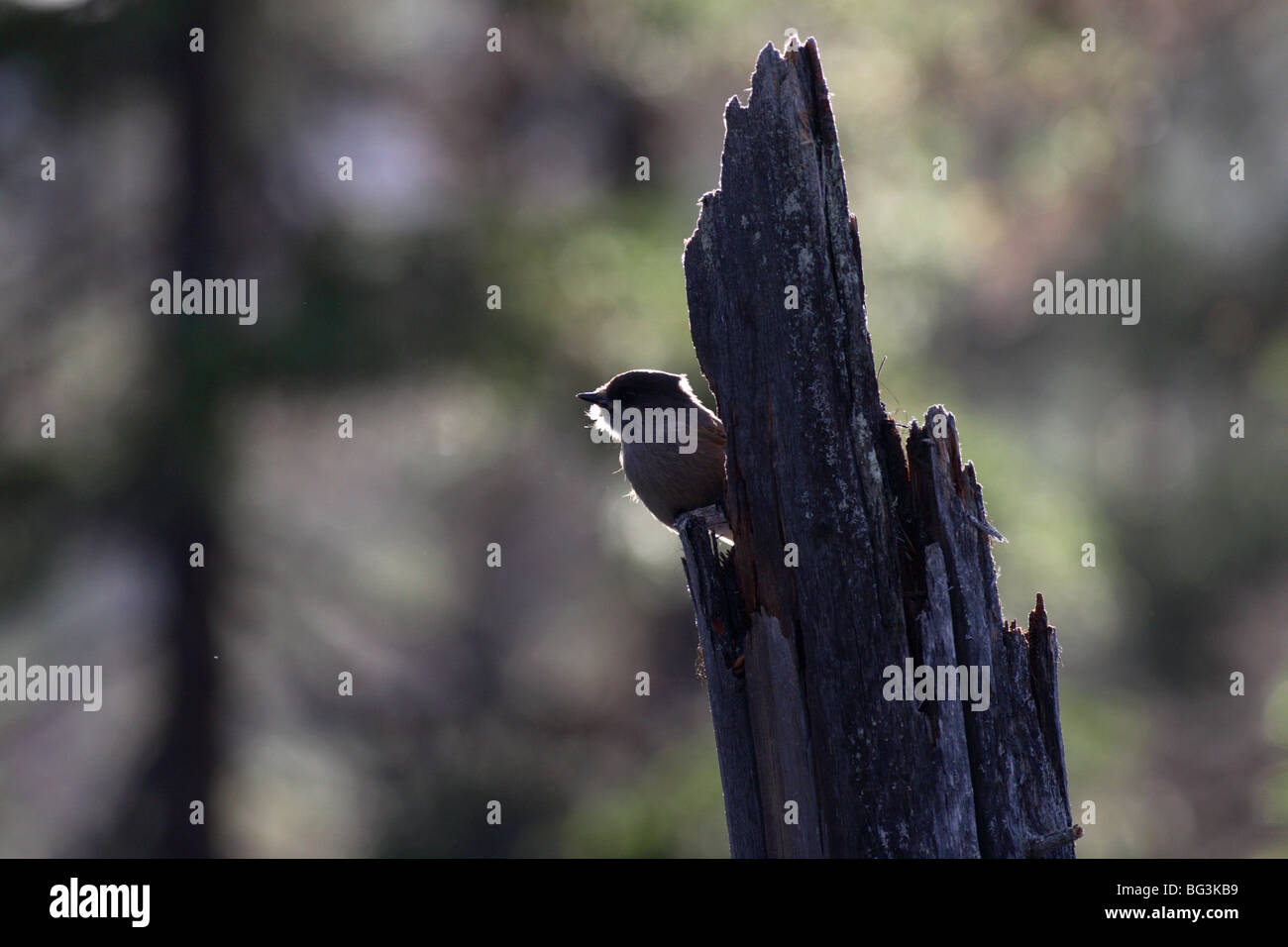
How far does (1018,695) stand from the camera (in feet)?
10.7

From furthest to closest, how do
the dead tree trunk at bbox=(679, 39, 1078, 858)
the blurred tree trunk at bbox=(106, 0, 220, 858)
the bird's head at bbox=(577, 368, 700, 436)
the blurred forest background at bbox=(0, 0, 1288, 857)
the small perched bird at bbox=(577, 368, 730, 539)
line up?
the blurred tree trunk at bbox=(106, 0, 220, 858) → the blurred forest background at bbox=(0, 0, 1288, 857) → the bird's head at bbox=(577, 368, 700, 436) → the small perched bird at bbox=(577, 368, 730, 539) → the dead tree trunk at bbox=(679, 39, 1078, 858)

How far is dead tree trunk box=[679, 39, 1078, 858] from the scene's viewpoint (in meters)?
3.15

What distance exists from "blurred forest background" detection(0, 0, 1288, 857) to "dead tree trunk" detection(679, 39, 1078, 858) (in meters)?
5.74

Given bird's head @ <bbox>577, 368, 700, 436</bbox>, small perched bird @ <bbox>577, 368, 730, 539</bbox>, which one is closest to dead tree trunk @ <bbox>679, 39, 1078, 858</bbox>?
small perched bird @ <bbox>577, 368, 730, 539</bbox>

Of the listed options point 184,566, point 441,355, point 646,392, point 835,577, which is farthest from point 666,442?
point 184,566

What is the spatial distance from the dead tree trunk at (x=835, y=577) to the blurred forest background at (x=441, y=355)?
226 inches

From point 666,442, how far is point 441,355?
16.7 ft

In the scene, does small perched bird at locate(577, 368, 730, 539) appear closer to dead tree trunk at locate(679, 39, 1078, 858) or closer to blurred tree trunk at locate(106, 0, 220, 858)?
dead tree trunk at locate(679, 39, 1078, 858)

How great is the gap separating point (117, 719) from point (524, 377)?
6.38 metres

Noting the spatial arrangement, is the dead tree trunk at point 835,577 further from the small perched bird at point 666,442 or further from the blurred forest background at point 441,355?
the blurred forest background at point 441,355

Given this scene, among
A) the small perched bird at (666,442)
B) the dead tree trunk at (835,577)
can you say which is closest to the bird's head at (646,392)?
the small perched bird at (666,442)
